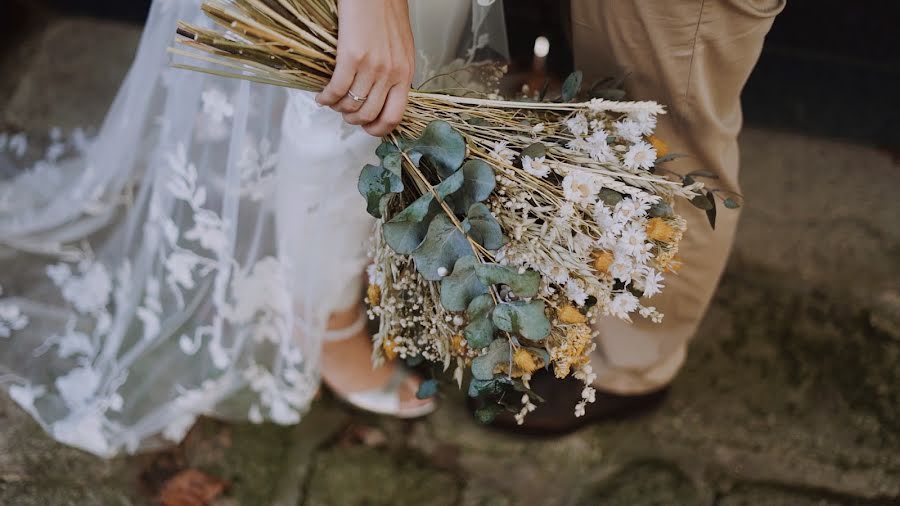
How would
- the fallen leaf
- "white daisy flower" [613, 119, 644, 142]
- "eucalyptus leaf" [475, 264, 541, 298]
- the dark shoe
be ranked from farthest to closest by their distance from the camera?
the dark shoe < the fallen leaf < "white daisy flower" [613, 119, 644, 142] < "eucalyptus leaf" [475, 264, 541, 298]

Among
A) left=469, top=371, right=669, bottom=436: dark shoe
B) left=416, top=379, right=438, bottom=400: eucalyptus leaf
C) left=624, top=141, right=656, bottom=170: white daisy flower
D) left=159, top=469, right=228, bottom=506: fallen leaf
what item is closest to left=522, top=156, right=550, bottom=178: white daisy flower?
left=624, top=141, right=656, bottom=170: white daisy flower

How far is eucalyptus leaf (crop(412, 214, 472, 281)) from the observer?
2.86 ft

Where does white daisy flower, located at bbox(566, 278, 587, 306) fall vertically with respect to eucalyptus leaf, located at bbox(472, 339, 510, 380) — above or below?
above

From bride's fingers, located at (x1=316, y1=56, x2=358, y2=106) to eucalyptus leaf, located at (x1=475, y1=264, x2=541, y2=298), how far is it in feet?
0.85

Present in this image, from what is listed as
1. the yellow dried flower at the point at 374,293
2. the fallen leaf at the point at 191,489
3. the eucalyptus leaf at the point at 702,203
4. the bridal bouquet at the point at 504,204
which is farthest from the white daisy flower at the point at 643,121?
the fallen leaf at the point at 191,489

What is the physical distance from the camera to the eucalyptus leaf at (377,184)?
0.90 metres

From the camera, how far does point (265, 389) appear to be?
4.65ft

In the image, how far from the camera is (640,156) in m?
0.91

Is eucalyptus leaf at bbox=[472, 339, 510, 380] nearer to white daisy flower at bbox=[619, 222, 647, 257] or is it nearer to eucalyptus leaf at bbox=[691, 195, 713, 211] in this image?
white daisy flower at bbox=[619, 222, 647, 257]

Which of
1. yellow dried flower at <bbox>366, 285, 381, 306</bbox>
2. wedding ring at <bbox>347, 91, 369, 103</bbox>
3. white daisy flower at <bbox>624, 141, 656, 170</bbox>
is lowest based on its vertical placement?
yellow dried flower at <bbox>366, 285, 381, 306</bbox>

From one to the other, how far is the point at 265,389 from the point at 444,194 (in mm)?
724

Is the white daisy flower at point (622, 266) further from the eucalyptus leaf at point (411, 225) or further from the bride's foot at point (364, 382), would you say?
the bride's foot at point (364, 382)

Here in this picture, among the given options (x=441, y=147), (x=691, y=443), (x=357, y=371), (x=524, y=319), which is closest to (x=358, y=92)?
(x=441, y=147)

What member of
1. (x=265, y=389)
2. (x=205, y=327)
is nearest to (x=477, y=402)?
(x=265, y=389)
